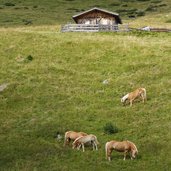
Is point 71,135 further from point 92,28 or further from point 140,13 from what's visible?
point 140,13

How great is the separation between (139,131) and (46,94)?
12282mm

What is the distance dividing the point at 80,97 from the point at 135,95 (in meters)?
5.03

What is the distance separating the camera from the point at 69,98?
43.5 m

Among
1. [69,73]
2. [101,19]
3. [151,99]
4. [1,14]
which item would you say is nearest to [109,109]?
[151,99]

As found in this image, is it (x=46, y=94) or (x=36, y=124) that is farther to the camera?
(x=46, y=94)

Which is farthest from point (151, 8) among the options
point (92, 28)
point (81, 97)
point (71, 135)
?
point (71, 135)

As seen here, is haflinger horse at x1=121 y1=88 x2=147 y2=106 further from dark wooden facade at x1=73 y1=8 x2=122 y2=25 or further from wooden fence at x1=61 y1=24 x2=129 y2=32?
dark wooden facade at x1=73 y1=8 x2=122 y2=25

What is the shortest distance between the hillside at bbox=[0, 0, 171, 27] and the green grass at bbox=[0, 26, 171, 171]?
35367 mm

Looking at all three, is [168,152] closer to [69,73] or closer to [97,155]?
[97,155]

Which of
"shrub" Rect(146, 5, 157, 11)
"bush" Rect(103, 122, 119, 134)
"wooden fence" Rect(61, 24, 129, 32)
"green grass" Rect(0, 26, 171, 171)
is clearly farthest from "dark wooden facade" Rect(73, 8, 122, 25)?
"bush" Rect(103, 122, 119, 134)

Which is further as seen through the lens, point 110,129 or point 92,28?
point 92,28

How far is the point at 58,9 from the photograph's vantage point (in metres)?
122

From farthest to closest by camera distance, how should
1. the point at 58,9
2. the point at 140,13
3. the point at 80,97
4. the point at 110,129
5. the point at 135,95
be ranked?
1. the point at 58,9
2. the point at 140,13
3. the point at 80,97
4. the point at 135,95
5. the point at 110,129

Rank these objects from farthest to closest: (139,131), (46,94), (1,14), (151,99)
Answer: (1,14), (46,94), (151,99), (139,131)
